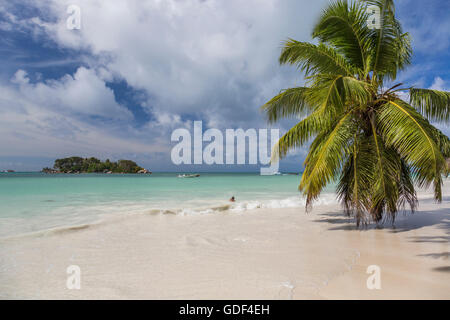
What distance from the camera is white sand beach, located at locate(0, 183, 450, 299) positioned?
113 inches

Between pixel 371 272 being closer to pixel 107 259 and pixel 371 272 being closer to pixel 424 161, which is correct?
pixel 424 161

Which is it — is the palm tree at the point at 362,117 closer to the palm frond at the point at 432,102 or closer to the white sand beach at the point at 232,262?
the palm frond at the point at 432,102

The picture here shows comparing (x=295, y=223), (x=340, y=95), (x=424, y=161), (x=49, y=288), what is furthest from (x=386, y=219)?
(x=49, y=288)

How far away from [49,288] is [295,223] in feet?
19.4

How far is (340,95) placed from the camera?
4.86 meters

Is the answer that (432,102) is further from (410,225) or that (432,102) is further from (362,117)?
(410,225)

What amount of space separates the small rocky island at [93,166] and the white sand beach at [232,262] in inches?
4203

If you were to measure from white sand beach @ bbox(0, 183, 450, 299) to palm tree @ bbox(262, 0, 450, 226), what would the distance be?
3.33 ft

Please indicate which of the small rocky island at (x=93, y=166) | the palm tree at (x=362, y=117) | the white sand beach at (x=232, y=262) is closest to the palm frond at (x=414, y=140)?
the palm tree at (x=362, y=117)

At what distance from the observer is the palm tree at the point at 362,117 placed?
16.0 ft
